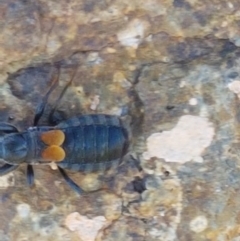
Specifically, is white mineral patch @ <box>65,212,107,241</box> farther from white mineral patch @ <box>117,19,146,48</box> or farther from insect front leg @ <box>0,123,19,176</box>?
white mineral patch @ <box>117,19,146,48</box>

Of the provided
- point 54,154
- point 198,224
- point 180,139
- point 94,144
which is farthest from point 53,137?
point 198,224

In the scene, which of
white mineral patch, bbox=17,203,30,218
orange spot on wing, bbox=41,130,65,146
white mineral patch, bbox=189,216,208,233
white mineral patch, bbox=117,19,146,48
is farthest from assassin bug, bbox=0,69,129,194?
white mineral patch, bbox=189,216,208,233

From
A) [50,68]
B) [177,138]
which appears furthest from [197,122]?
[50,68]

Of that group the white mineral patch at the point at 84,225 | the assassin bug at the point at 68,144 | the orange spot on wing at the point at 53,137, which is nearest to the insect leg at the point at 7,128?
the assassin bug at the point at 68,144

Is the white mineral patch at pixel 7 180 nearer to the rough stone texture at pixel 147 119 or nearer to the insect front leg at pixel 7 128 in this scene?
the rough stone texture at pixel 147 119

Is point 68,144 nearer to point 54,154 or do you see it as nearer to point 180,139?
point 54,154

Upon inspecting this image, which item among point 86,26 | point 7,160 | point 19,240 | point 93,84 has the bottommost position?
point 19,240

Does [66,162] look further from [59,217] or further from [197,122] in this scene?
[197,122]
